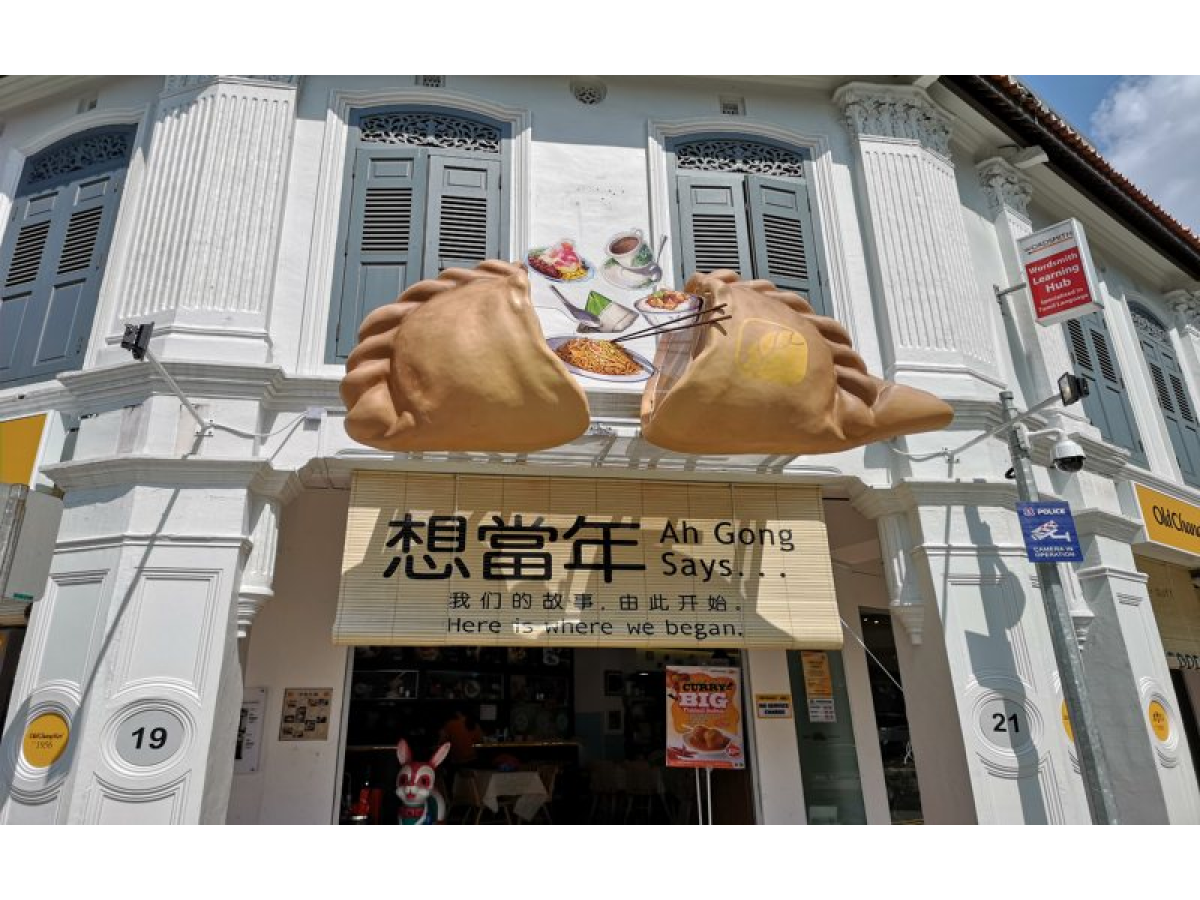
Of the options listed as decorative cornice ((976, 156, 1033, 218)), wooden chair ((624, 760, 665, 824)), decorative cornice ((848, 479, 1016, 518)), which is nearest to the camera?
decorative cornice ((848, 479, 1016, 518))

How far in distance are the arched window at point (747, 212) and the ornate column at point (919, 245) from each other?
2.36ft

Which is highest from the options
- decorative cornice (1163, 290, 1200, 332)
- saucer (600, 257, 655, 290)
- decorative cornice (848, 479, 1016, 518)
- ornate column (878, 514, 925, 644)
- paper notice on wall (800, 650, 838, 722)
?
decorative cornice (1163, 290, 1200, 332)

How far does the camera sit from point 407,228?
812 centimetres

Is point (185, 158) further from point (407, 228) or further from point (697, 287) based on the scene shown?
point (697, 287)

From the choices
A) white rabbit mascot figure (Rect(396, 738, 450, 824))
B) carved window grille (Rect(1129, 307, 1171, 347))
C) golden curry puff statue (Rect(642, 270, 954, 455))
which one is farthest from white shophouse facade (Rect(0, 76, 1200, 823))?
carved window grille (Rect(1129, 307, 1171, 347))

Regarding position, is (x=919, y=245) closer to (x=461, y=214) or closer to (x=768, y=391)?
(x=768, y=391)

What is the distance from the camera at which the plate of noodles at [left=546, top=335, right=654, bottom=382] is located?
745cm

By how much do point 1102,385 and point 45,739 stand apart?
12.1 m

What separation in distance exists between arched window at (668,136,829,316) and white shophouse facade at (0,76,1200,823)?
0.30ft

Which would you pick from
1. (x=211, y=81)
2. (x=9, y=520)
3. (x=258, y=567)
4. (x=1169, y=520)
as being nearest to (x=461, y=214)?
(x=211, y=81)

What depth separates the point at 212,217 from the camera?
7473 millimetres

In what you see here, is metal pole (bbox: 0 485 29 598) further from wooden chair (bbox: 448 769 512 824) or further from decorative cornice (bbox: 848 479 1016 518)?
decorative cornice (bbox: 848 479 1016 518)

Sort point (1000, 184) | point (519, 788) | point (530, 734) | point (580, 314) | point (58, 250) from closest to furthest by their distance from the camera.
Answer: point (580, 314) → point (58, 250) → point (519, 788) → point (530, 734) → point (1000, 184)

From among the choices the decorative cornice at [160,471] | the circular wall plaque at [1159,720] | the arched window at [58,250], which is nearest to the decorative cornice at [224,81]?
the arched window at [58,250]
